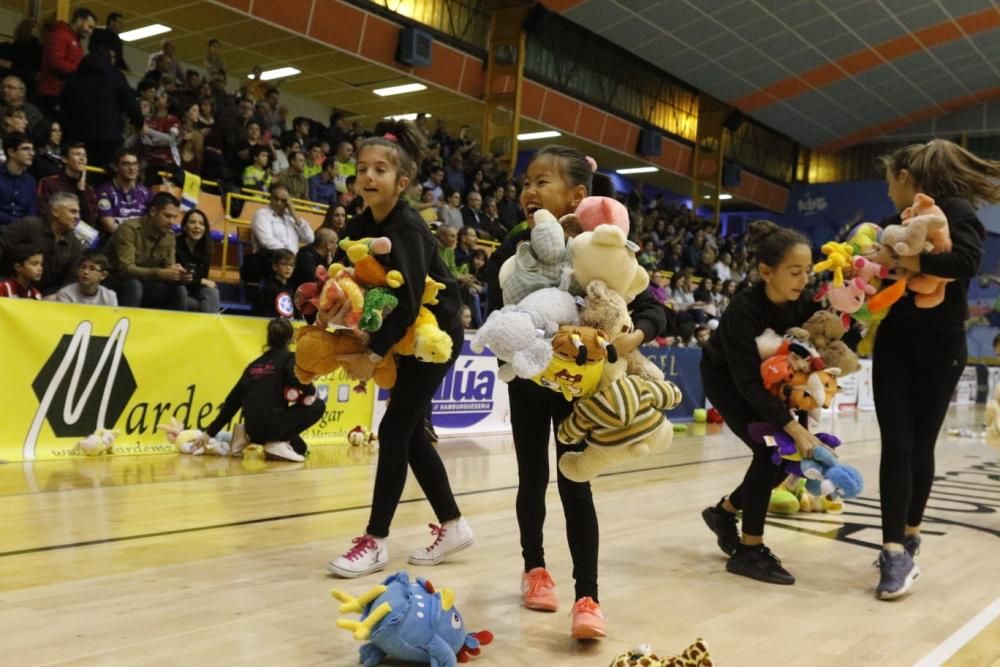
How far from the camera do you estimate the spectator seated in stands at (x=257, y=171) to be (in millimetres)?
9688

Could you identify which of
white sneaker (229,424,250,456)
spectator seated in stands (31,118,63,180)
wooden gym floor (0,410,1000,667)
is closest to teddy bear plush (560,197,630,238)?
wooden gym floor (0,410,1000,667)

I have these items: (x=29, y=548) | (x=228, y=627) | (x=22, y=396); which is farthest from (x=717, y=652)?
(x=22, y=396)

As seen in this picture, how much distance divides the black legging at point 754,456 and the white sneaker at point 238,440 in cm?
336

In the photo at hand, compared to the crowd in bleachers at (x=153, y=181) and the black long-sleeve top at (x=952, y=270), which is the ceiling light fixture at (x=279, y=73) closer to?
the crowd in bleachers at (x=153, y=181)

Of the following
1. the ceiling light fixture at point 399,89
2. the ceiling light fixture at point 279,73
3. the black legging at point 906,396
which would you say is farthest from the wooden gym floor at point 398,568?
the ceiling light fixture at point 399,89

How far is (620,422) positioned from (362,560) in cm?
120

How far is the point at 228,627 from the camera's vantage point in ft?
7.65

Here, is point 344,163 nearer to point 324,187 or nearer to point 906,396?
point 324,187

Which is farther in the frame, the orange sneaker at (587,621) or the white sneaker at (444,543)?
the white sneaker at (444,543)

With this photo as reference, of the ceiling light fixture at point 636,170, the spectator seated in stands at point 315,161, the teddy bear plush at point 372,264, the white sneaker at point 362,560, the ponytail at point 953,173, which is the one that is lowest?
the white sneaker at point 362,560

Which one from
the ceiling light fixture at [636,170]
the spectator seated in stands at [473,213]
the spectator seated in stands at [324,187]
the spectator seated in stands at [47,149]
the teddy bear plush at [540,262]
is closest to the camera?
the teddy bear plush at [540,262]

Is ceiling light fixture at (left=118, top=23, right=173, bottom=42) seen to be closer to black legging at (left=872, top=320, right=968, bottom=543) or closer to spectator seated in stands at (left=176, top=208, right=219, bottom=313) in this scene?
spectator seated in stands at (left=176, top=208, right=219, bottom=313)

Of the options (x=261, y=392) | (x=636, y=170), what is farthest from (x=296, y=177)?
(x=636, y=170)

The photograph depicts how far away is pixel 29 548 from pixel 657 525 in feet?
8.19
